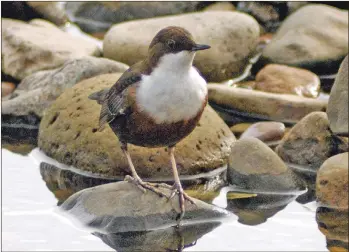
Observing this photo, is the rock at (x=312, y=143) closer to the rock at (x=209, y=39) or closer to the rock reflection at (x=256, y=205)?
the rock reflection at (x=256, y=205)

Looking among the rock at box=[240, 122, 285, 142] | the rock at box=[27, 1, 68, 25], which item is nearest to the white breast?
the rock at box=[240, 122, 285, 142]

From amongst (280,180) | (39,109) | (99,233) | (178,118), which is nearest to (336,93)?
(280,180)

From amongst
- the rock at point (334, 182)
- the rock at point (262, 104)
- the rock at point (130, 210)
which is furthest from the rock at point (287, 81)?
the rock at point (130, 210)

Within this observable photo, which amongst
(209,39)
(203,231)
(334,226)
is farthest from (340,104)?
(209,39)

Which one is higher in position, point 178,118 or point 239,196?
point 178,118

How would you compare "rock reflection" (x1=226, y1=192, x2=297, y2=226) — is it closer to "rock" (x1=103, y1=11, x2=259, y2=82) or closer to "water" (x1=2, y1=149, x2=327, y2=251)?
"water" (x1=2, y1=149, x2=327, y2=251)

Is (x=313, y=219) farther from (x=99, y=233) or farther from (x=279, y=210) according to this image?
(x=99, y=233)
